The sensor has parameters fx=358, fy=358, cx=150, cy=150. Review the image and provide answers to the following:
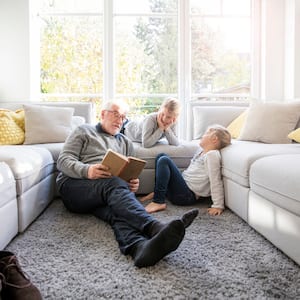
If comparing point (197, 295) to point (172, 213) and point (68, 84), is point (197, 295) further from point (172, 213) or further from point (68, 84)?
point (68, 84)

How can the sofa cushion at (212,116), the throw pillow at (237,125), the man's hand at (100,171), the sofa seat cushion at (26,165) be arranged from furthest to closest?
the sofa cushion at (212,116) → the throw pillow at (237,125) → the man's hand at (100,171) → the sofa seat cushion at (26,165)

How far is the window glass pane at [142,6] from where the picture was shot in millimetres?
4395

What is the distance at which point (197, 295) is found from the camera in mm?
1279

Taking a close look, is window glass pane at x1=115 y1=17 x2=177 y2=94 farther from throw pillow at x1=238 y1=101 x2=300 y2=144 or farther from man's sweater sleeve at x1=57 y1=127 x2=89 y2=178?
man's sweater sleeve at x1=57 y1=127 x2=89 y2=178

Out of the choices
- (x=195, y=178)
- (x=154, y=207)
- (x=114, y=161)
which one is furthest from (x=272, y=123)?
(x=114, y=161)

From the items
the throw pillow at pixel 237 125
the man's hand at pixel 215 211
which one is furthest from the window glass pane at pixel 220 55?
the man's hand at pixel 215 211

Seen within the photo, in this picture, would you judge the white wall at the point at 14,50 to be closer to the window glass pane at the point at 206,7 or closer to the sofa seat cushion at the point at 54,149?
the sofa seat cushion at the point at 54,149

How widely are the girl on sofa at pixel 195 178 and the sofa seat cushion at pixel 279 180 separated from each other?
0.50m

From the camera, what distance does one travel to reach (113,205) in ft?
6.23

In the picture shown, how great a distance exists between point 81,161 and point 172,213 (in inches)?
27.8

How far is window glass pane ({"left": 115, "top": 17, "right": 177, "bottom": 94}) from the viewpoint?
4406 mm

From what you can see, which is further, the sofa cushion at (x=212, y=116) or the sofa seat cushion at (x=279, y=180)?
the sofa cushion at (x=212, y=116)

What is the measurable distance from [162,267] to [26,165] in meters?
0.98

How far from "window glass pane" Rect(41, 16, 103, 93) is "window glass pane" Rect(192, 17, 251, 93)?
121cm
